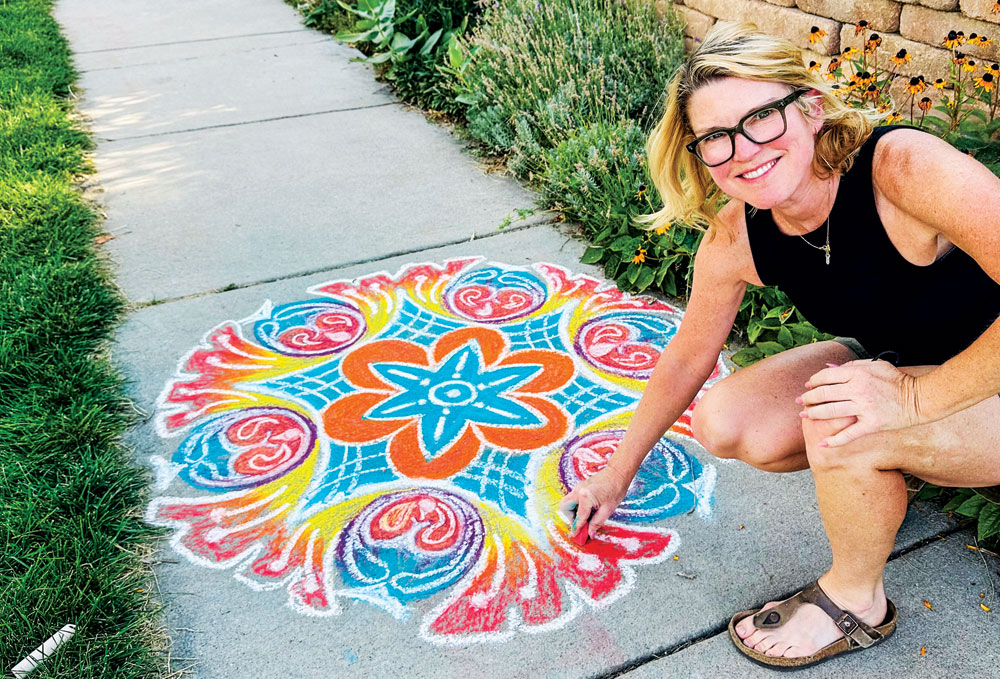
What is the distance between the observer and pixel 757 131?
180 cm

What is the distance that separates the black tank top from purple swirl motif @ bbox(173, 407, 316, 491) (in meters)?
1.62

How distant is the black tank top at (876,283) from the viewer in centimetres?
185

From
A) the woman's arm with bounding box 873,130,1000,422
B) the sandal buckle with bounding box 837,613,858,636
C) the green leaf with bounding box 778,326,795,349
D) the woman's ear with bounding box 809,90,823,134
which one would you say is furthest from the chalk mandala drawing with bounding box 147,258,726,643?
the woman's ear with bounding box 809,90,823,134

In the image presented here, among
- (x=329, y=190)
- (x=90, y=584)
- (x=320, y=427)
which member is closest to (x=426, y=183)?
(x=329, y=190)

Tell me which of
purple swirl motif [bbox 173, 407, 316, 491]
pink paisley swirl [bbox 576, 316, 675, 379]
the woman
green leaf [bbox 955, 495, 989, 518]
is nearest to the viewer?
the woman

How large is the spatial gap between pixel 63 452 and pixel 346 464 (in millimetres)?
889

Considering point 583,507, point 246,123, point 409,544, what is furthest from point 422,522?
point 246,123

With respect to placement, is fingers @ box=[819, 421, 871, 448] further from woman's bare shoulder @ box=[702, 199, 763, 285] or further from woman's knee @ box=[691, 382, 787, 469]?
woman's bare shoulder @ box=[702, 199, 763, 285]

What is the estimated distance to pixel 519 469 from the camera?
8.78ft

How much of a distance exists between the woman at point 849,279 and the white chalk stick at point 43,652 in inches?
62.8

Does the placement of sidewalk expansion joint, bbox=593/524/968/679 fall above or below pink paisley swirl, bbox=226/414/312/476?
above

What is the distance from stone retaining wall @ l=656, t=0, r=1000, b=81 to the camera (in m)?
3.53

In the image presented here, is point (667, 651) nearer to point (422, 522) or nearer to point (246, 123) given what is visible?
point (422, 522)

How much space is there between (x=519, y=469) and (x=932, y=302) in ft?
4.26
